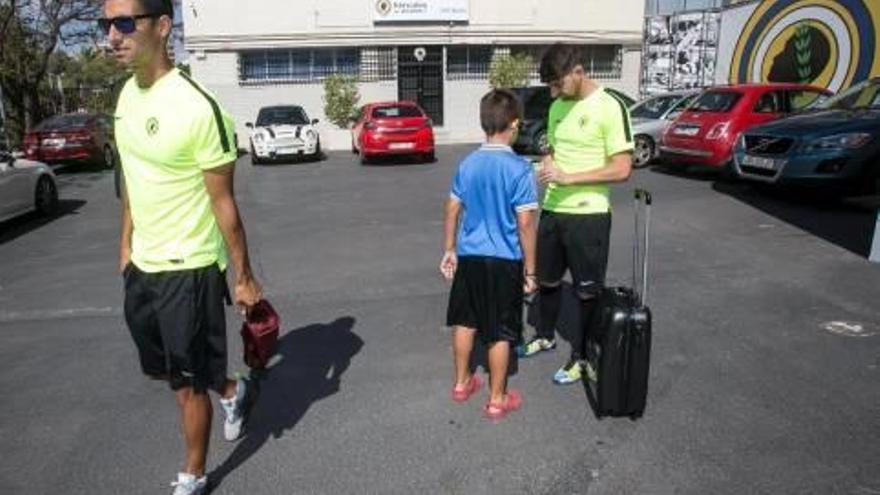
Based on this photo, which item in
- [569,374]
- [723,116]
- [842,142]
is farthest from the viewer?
A: [723,116]

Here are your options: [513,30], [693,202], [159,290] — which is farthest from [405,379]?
[513,30]

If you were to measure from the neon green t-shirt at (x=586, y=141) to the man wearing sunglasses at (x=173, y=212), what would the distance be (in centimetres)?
182

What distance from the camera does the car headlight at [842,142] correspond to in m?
8.98

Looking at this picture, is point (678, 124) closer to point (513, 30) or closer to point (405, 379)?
point (405, 379)

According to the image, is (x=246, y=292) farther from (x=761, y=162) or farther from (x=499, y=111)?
(x=761, y=162)

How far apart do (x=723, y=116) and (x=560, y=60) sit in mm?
9248

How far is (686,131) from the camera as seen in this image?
1246 cm

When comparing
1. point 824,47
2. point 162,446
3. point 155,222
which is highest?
point 824,47

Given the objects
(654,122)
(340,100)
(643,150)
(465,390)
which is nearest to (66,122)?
(340,100)

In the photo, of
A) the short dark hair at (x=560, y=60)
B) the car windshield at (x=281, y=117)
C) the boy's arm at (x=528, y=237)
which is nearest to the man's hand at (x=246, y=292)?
the boy's arm at (x=528, y=237)

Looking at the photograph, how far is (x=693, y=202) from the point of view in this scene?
10.3 meters

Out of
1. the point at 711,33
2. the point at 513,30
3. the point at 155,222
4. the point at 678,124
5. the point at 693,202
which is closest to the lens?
the point at 155,222

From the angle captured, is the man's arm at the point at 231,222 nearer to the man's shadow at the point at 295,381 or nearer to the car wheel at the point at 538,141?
the man's shadow at the point at 295,381

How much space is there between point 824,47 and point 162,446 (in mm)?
13745
